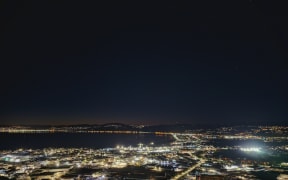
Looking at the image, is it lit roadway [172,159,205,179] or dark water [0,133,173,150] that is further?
dark water [0,133,173,150]

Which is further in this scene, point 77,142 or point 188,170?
point 77,142

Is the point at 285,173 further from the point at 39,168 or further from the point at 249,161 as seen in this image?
the point at 39,168

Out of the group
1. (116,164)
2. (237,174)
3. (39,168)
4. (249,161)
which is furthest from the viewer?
(249,161)

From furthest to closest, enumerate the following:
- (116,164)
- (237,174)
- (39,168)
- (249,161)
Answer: (249,161) < (116,164) < (39,168) < (237,174)

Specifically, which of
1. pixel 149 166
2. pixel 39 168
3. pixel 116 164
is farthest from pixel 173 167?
pixel 39 168

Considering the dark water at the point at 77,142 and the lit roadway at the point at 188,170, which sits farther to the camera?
the dark water at the point at 77,142

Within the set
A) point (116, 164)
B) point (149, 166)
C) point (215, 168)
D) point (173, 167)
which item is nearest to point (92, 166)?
point (116, 164)

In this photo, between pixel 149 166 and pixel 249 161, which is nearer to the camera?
pixel 149 166

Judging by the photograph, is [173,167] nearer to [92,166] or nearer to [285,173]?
[92,166]

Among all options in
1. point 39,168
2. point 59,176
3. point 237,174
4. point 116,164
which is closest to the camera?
point 59,176
